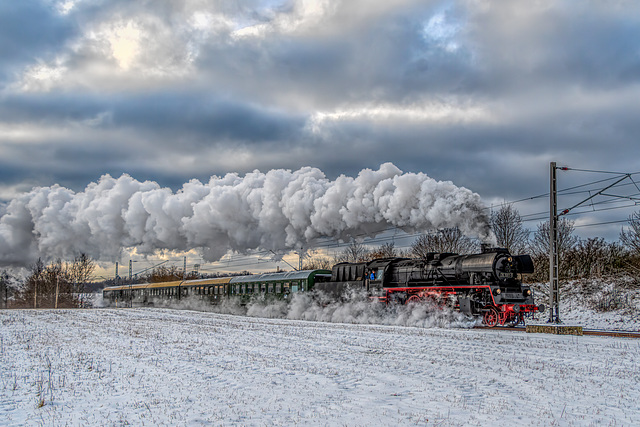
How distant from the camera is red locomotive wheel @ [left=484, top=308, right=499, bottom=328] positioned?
880 inches

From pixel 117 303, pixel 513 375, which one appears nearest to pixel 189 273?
pixel 117 303

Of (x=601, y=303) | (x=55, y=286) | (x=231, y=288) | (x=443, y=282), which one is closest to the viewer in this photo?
(x=443, y=282)

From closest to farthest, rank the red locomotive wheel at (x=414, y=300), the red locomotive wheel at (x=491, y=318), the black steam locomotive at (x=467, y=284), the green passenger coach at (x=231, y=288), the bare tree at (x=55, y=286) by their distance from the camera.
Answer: the black steam locomotive at (x=467, y=284) < the red locomotive wheel at (x=491, y=318) < the red locomotive wheel at (x=414, y=300) < the green passenger coach at (x=231, y=288) < the bare tree at (x=55, y=286)

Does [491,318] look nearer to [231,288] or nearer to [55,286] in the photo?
[231,288]

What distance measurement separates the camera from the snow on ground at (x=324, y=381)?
845 centimetres

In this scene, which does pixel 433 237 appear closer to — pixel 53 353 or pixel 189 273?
pixel 53 353

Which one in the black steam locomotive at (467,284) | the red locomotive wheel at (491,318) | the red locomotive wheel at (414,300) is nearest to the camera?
the black steam locomotive at (467,284)

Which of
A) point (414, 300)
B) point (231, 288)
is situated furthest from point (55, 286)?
point (414, 300)

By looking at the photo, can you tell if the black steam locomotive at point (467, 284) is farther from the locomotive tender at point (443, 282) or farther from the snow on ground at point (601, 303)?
the snow on ground at point (601, 303)

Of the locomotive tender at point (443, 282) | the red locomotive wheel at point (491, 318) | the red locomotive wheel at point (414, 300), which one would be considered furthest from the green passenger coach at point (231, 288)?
the red locomotive wheel at point (491, 318)

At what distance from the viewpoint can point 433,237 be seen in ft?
186

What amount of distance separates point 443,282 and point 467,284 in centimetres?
140

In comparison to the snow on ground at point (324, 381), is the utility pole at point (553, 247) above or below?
above

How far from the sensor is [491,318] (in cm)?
2261
